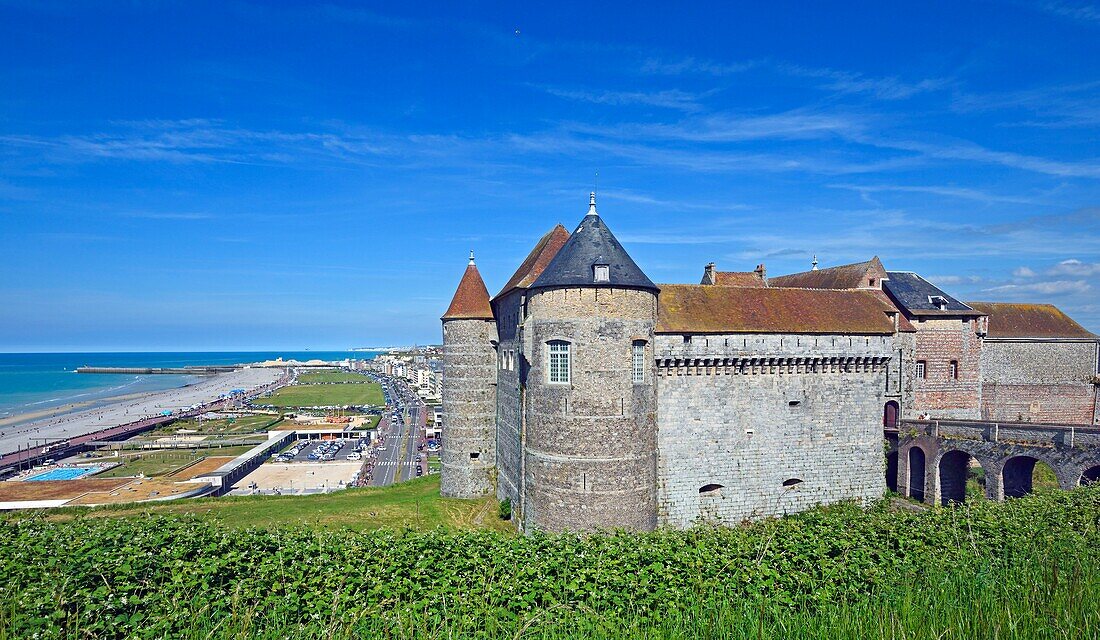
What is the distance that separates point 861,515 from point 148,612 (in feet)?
51.7

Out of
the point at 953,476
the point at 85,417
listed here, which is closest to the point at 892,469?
the point at 953,476

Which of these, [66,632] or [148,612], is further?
[148,612]

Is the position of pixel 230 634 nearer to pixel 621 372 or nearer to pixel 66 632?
pixel 66 632

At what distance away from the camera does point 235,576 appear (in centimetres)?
1078

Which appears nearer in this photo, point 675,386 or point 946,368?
point 675,386

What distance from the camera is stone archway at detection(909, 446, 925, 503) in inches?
1056

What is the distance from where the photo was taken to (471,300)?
95.6 feet

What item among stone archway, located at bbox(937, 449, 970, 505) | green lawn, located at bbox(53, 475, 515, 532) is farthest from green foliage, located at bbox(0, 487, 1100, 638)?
stone archway, located at bbox(937, 449, 970, 505)

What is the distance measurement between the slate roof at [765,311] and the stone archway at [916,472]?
669 centimetres

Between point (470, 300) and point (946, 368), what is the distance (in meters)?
25.0

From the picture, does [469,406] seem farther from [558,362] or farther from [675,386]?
[675,386]

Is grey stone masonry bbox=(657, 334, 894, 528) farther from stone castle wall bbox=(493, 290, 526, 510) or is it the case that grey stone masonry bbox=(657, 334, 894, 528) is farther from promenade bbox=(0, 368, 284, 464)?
promenade bbox=(0, 368, 284, 464)

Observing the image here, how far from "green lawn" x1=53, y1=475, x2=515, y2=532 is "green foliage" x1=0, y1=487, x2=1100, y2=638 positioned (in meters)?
11.8

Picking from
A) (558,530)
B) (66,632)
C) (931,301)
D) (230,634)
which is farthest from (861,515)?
(931,301)
